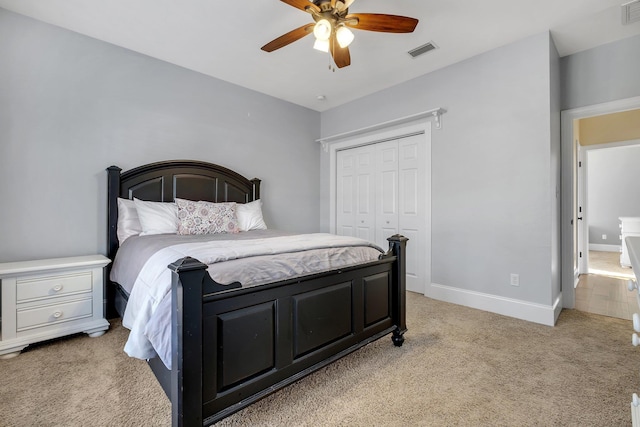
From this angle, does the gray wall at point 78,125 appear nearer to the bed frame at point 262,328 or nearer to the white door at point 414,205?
the bed frame at point 262,328

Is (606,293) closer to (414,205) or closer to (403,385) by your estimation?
(414,205)

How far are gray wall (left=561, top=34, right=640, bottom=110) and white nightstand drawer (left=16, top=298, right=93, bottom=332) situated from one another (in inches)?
193

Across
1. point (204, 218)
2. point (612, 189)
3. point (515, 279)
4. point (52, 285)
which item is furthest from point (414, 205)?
point (612, 189)

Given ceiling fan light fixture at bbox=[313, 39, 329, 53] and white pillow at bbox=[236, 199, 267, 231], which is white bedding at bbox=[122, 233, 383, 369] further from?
white pillow at bbox=[236, 199, 267, 231]

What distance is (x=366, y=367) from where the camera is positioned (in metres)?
1.93

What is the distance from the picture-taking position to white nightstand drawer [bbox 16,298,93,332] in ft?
6.92

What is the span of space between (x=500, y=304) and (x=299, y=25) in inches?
130

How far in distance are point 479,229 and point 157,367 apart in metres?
3.06

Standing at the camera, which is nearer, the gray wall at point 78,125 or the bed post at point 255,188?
the gray wall at point 78,125

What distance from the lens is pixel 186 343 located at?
115 centimetres

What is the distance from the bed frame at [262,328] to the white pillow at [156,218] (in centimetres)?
66

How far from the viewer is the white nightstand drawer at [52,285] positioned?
210cm

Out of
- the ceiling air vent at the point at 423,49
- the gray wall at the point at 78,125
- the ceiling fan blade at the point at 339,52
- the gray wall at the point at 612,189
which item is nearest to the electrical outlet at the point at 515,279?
the ceiling air vent at the point at 423,49

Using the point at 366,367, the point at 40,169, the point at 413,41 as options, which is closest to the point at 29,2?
the point at 40,169
